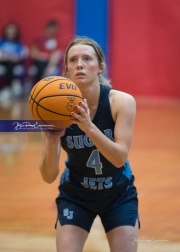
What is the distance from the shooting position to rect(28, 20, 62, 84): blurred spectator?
12633 mm

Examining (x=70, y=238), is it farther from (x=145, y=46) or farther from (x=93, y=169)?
(x=145, y=46)

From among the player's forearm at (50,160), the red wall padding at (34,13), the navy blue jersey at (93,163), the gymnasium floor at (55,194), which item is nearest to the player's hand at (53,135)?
the player's forearm at (50,160)

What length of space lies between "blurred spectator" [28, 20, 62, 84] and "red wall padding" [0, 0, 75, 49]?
0.21 m

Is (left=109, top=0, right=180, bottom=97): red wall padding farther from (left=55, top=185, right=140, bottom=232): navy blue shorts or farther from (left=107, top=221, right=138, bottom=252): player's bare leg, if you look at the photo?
(left=107, top=221, right=138, bottom=252): player's bare leg

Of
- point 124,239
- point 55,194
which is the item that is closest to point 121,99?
point 124,239

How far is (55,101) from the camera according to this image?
2.58 metres

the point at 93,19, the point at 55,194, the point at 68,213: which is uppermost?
the point at 93,19

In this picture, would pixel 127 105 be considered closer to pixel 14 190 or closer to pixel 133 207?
pixel 133 207

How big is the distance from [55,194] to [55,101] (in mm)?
2811

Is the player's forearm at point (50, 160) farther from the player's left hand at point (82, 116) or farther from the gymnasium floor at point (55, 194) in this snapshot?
the gymnasium floor at point (55, 194)

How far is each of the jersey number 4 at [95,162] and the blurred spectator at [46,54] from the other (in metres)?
9.72

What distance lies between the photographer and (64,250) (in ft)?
9.27

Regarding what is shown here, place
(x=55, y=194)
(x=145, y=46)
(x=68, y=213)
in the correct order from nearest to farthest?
(x=68, y=213), (x=55, y=194), (x=145, y=46)

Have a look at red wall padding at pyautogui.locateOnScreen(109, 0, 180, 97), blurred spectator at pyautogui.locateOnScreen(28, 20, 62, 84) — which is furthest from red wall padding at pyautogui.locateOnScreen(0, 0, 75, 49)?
red wall padding at pyautogui.locateOnScreen(109, 0, 180, 97)
